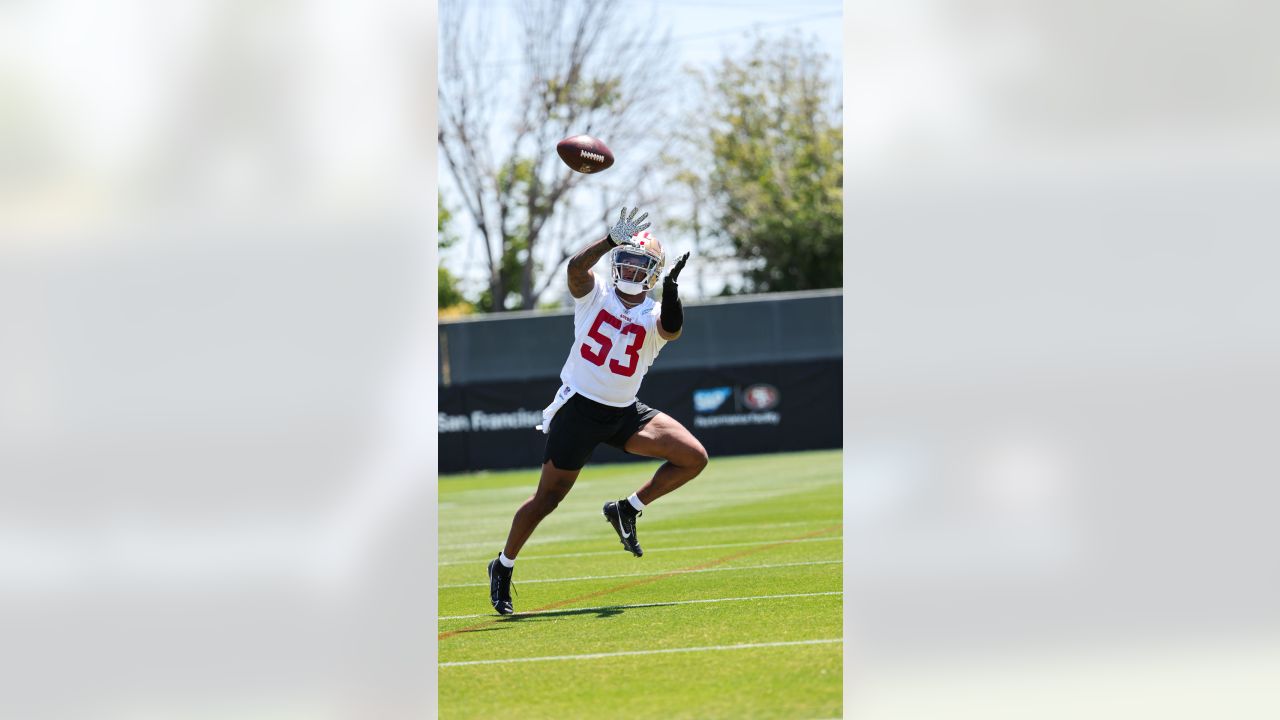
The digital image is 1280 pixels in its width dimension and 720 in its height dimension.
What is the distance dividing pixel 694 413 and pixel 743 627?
1632cm

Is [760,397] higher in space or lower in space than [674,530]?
higher

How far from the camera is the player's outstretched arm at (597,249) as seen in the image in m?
6.67

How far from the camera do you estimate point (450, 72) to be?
3188 cm

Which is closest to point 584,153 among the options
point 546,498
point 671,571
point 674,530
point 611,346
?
point 611,346

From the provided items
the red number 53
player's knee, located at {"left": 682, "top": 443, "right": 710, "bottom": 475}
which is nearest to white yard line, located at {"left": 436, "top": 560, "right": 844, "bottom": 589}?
player's knee, located at {"left": 682, "top": 443, "right": 710, "bottom": 475}

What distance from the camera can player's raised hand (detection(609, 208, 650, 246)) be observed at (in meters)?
6.66

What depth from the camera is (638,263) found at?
7.03 m

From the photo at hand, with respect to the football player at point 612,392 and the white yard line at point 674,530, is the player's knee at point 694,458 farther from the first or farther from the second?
the white yard line at point 674,530

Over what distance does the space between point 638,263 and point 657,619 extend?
73.4 inches

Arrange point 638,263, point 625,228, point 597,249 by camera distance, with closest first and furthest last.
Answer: point 625,228 → point 597,249 → point 638,263

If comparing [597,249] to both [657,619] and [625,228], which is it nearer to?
[625,228]

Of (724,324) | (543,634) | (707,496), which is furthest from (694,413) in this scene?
(543,634)
